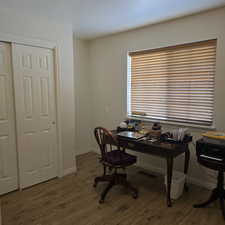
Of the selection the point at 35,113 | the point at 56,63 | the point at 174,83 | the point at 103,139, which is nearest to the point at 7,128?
the point at 35,113

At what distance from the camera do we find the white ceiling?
7.63 feet

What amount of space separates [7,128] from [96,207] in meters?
1.58

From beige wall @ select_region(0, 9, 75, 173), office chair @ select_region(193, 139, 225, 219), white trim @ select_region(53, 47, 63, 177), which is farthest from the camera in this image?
white trim @ select_region(53, 47, 63, 177)

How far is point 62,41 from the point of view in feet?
10.1

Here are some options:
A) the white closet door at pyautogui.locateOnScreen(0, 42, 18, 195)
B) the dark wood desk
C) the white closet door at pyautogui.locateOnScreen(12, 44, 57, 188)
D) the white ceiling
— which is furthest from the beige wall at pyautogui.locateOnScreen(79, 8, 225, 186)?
the white closet door at pyautogui.locateOnScreen(0, 42, 18, 195)

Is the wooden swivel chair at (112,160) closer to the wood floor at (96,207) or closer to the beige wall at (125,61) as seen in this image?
the wood floor at (96,207)

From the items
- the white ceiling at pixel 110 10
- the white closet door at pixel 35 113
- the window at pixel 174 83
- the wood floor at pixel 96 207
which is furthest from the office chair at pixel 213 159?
the white closet door at pixel 35 113

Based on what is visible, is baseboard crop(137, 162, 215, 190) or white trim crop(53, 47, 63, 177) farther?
white trim crop(53, 47, 63, 177)

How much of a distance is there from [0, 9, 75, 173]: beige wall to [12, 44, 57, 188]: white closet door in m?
0.17

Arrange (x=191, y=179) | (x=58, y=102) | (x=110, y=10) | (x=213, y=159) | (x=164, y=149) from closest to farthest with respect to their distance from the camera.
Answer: (x=213, y=159)
(x=164, y=149)
(x=110, y=10)
(x=191, y=179)
(x=58, y=102)

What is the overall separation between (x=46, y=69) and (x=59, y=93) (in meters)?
0.41

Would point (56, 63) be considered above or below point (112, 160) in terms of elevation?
above

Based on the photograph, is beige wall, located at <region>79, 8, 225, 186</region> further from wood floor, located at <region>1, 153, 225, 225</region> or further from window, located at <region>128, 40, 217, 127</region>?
wood floor, located at <region>1, 153, 225, 225</region>

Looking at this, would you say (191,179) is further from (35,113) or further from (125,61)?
(35,113)
